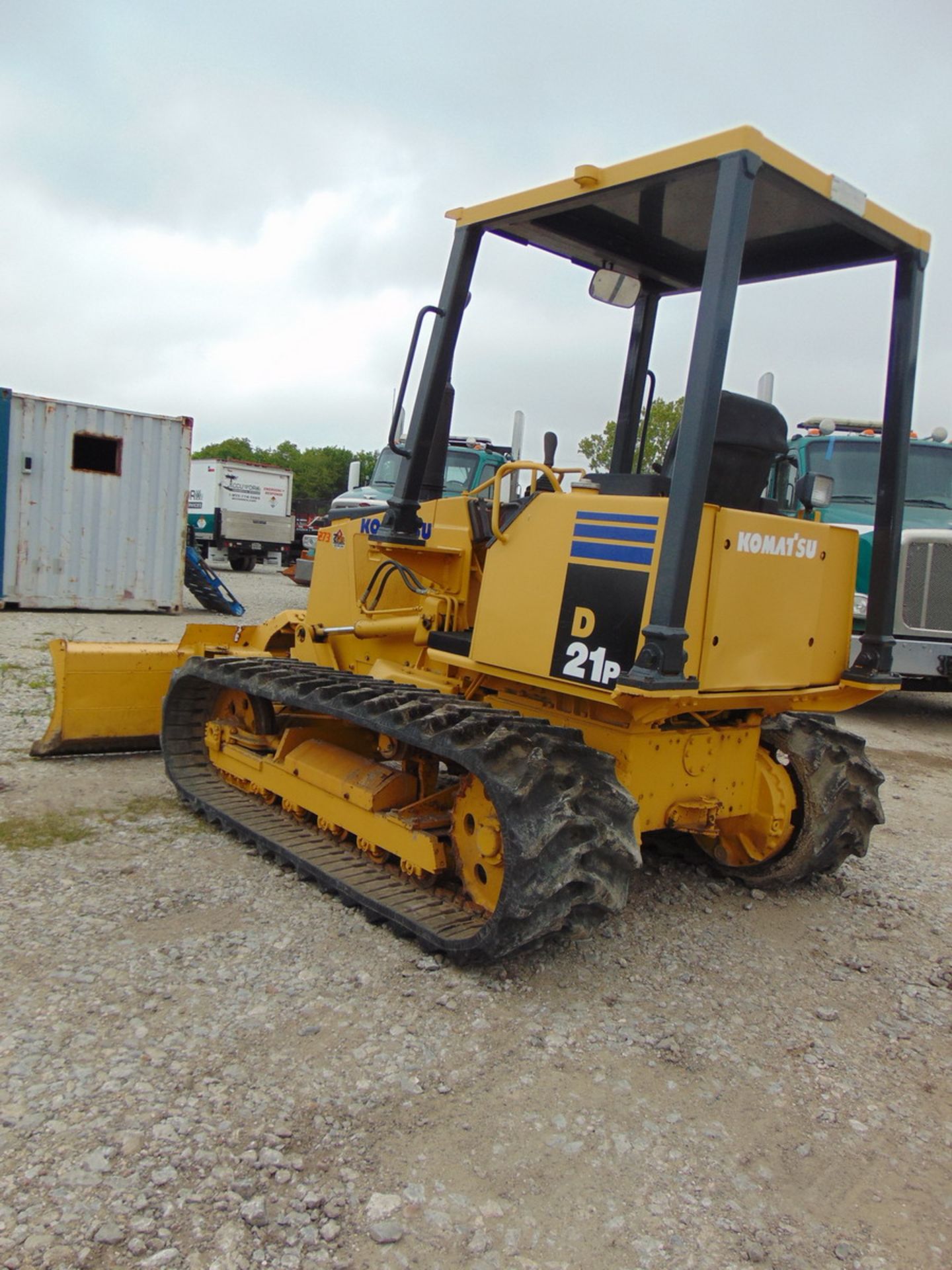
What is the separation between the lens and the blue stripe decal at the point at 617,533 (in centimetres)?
351

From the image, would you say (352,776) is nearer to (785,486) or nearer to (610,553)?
(610,553)

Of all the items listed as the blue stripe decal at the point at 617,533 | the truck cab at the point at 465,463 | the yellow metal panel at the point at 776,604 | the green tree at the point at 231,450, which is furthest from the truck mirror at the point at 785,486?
the green tree at the point at 231,450

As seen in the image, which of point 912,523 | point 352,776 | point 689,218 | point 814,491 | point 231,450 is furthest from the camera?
point 231,450

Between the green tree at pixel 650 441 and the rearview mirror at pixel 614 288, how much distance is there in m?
0.55

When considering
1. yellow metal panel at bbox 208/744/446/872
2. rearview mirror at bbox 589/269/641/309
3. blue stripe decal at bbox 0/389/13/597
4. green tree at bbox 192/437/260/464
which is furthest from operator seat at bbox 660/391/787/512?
green tree at bbox 192/437/260/464

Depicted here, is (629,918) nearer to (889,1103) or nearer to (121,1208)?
(889,1103)

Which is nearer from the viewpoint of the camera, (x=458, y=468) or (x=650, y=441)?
(x=650, y=441)

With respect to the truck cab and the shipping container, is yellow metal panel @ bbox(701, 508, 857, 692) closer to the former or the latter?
the truck cab

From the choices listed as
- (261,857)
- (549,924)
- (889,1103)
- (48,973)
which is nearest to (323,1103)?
(549,924)

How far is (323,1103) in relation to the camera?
288 cm

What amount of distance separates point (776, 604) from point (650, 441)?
468cm

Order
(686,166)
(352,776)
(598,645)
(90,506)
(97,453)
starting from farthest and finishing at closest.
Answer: (97,453), (90,506), (352,776), (598,645), (686,166)

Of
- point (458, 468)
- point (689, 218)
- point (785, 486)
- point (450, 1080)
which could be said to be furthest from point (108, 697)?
point (458, 468)

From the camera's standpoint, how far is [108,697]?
630cm
